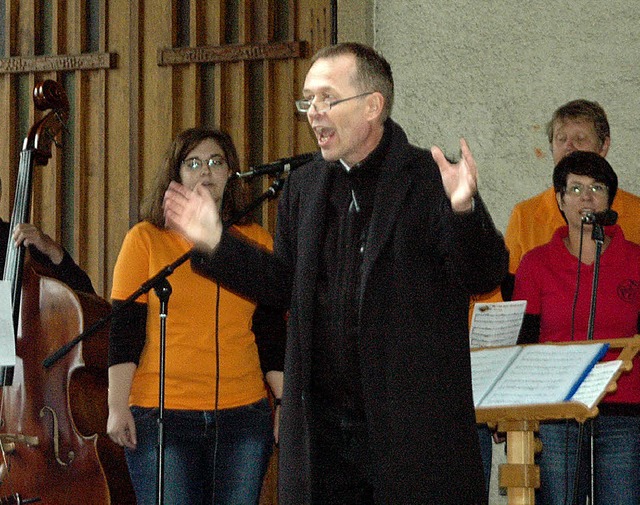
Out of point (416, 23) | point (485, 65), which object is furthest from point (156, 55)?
point (485, 65)

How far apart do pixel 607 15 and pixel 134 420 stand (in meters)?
2.78

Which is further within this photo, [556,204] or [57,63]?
[57,63]

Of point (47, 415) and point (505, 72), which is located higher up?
point (505, 72)

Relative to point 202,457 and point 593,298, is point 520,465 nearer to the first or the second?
point 593,298

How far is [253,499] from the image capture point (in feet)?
11.2

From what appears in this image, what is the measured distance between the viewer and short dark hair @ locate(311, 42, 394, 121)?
8.34 feet

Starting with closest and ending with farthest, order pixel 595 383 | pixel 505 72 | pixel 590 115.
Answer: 1. pixel 595 383
2. pixel 590 115
3. pixel 505 72

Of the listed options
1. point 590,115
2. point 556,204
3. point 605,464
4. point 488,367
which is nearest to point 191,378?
point 488,367

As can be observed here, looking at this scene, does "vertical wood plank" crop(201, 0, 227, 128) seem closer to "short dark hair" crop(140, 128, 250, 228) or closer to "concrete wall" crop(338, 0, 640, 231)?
"concrete wall" crop(338, 0, 640, 231)

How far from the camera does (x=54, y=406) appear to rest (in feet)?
12.5

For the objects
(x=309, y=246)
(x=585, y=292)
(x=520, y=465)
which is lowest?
(x=520, y=465)

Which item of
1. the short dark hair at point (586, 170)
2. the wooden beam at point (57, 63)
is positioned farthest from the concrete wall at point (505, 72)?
the wooden beam at point (57, 63)

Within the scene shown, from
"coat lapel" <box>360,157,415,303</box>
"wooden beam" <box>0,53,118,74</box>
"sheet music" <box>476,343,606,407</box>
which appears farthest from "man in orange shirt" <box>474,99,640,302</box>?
"wooden beam" <box>0,53,118,74</box>

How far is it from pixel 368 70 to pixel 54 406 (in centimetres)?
191
